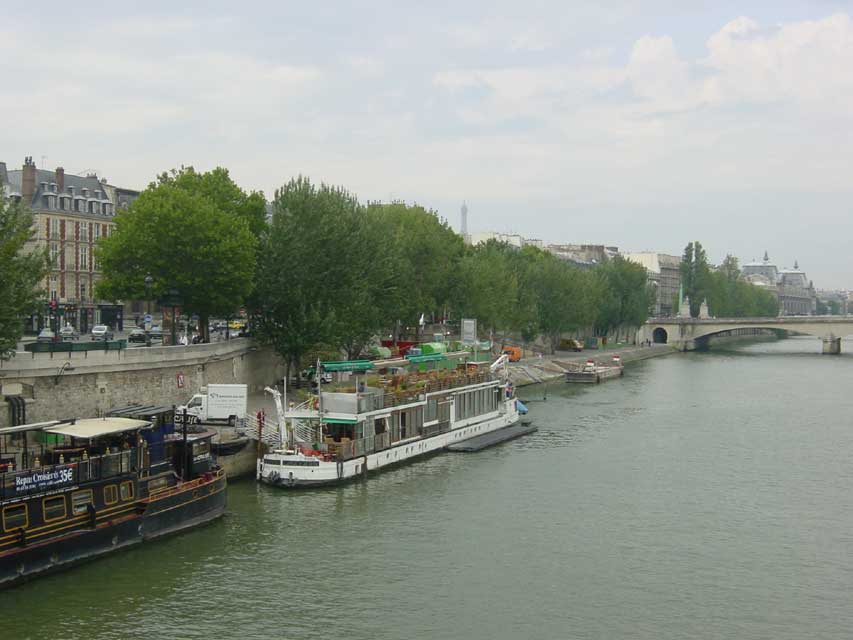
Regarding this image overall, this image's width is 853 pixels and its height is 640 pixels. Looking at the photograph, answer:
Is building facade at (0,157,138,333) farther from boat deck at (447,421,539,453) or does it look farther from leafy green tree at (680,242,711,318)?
leafy green tree at (680,242,711,318)

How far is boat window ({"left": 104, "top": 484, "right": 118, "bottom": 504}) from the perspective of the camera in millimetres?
28484

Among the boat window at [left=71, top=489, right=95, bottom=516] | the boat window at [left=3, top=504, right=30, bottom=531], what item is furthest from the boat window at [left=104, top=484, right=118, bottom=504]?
the boat window at [left=3, top=504, right=30, bottom=531]

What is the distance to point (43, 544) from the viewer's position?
26344 mm

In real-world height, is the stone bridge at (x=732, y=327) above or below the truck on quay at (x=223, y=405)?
above

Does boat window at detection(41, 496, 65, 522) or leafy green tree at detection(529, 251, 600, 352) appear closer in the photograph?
boat window at detection(41, 496, 65, 522)

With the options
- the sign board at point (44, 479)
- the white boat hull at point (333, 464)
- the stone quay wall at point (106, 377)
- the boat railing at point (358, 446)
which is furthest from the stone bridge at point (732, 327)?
the sign board at point (44, 479)

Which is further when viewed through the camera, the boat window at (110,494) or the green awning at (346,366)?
the green awning at (346,366)

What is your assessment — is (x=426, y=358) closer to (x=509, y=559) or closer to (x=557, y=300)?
(x=509, y=559)

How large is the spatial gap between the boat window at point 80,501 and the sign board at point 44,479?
435 millimetres

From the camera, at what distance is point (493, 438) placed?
51.0 meters

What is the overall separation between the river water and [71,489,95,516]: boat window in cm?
154

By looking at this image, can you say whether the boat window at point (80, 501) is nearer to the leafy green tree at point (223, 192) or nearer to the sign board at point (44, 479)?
the sign board at point (44, 479)

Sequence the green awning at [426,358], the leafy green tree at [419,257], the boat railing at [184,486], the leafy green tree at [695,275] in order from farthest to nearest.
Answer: the leafy green tree at [695,275] < the leafy green tree at [419,257] < the green awning at [426,358] < the boat railing at [184,486]

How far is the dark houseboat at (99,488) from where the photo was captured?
2603 centimetres
